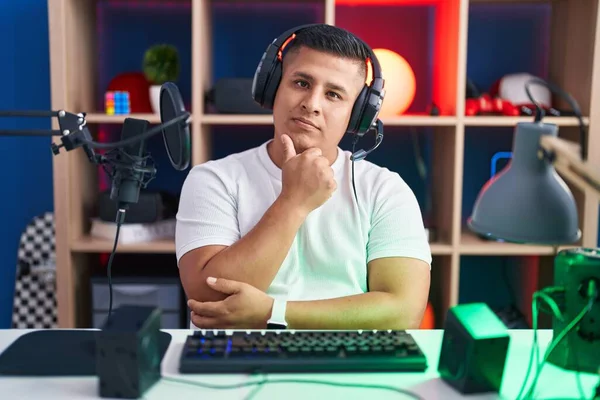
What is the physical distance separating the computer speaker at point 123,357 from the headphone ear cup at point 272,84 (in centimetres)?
81

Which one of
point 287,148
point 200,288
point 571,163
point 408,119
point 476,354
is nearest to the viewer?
point 571,163

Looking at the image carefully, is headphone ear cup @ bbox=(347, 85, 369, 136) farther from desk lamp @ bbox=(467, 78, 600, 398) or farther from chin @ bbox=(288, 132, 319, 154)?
desk lamp @ bbox=(467, 78, 600, 398)

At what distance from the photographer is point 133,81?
243cm

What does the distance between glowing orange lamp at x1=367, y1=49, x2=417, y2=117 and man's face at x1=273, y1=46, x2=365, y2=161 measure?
0.83 m

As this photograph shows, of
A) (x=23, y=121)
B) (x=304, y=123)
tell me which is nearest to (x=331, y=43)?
(x=304, y=123)

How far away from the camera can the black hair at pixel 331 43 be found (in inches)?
58.0

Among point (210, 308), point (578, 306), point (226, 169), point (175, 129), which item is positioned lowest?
A: point (210, 308)

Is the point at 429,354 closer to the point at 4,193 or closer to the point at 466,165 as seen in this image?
the point at 466,165

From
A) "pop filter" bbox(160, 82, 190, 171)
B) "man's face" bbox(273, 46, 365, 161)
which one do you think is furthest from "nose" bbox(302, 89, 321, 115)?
"pop filter" bbox(160, 82, 190, 171)

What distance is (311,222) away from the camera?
147 cm

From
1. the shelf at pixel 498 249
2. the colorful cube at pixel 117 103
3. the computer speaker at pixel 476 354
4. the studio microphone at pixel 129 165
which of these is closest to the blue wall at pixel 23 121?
the colorful cube at pixel 117 103

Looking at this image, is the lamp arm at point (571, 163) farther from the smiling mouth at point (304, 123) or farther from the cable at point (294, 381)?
the smiling mouth at point (304, 123)

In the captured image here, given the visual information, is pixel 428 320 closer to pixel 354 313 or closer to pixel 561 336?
pixel 354 313

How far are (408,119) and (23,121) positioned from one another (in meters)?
1.57
